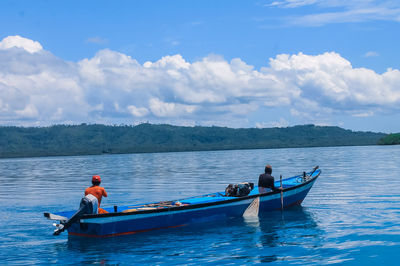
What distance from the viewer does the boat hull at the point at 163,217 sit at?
1498 cm

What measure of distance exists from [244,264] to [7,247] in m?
7.86

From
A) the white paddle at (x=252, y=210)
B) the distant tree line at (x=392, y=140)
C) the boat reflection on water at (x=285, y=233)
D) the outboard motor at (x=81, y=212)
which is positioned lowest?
the boat reflection on water at (x=285, y=233)

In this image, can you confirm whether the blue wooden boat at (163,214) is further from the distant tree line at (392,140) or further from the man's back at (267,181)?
the distant tree line at (392,140)

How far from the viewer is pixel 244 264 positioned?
12219mm

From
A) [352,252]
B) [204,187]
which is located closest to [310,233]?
[352,252]

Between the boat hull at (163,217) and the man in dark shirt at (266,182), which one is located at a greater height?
the man in dark shirt at (266,182)

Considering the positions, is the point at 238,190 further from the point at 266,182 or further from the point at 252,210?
the point at 266,182

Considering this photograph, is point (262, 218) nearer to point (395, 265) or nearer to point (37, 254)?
point (395, 265)

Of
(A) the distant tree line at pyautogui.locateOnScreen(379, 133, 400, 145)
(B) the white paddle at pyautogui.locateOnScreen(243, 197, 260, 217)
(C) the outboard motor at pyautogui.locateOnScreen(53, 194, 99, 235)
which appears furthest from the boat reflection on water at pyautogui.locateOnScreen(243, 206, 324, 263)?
(A) the distant tree line at pyautogui.locateOnScreen(379, 133, 400, 145)

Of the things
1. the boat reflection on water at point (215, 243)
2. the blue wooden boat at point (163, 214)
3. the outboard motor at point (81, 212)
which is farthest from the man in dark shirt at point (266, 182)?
the outboard motor at point (81, 212)

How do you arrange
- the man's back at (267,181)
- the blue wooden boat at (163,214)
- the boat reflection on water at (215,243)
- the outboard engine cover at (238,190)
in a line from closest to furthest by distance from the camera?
1. the boat reflection on water at (215,243)
2. the blue wooden boat at (163,214)
3. the outboard engine cover at (238,190)
4. the man's back at (267,181)

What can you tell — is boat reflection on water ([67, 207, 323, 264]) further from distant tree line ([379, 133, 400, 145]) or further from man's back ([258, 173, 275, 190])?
distant tree line ([379, 133, 400, 145])

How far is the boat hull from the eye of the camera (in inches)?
590

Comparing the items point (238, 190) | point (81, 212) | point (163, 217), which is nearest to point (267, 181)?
point (238, 190)
